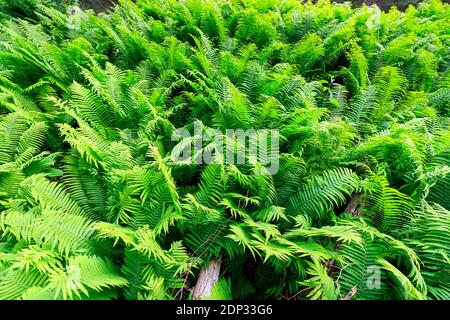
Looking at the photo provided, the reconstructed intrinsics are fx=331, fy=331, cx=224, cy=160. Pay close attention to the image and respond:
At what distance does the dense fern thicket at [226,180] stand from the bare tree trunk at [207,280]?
0.06m

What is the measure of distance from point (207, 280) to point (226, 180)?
1.92 feet

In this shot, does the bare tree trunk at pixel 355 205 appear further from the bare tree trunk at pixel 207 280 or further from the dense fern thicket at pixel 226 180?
the bare tree trunk at pixel 207 280

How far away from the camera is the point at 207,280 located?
1867mm

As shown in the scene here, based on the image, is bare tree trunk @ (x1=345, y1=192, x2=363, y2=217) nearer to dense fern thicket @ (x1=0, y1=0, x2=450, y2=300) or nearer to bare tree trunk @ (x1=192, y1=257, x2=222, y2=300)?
dense fern thicket @ (x1=0, y1=0, x2=450, y2=300)

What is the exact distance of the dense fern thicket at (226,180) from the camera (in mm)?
1782

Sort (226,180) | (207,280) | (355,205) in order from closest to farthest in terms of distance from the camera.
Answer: (207,280), (226,180), (355,205)

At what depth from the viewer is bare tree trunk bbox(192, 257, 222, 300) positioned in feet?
5.87

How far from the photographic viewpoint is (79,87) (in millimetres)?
2762

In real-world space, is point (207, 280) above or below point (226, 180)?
below

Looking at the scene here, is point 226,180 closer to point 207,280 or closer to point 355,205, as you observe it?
point 207,280

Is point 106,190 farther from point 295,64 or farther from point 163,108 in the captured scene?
point 295,64

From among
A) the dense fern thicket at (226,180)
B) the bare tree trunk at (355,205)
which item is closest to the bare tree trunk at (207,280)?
the dense fern thicket at (226,180)

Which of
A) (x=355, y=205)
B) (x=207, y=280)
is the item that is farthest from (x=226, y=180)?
(x=355, y=205)

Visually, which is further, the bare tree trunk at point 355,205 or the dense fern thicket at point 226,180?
the bare tree trunk at point 355,205
